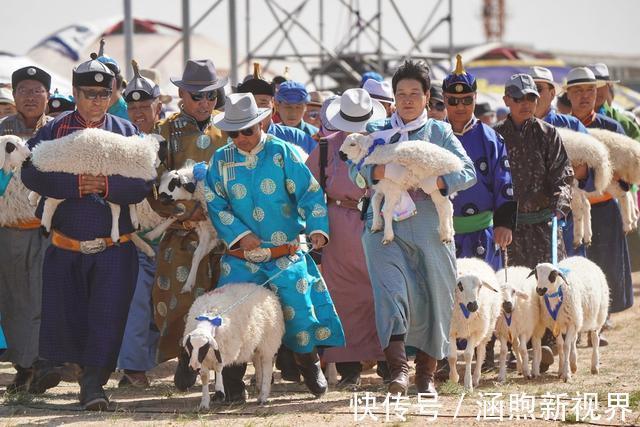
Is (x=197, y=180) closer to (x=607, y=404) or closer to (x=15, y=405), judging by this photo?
(x=15, y=405)

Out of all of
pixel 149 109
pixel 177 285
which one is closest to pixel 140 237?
pixel 177 285

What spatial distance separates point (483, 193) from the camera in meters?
9.29

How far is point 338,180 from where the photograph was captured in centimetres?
934

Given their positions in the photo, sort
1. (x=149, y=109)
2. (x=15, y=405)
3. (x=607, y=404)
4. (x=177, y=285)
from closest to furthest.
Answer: (x=607, y=404) → (x=15, y=405) → (x=177, y=285) → (x=149, y=109)

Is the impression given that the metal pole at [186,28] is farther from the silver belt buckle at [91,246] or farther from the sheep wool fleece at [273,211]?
the silver belt buckle at [91,246]

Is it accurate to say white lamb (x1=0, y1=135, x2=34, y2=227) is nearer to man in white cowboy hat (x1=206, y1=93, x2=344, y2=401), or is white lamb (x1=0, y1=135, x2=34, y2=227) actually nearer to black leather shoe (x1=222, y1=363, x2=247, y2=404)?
man in white cowboy hat (x1=206, y1=93, x2=344, y2=401)

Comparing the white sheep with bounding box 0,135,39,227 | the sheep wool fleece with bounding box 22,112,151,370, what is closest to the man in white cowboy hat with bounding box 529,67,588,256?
the sheep wool fleece with bounding box 22,112,151,370

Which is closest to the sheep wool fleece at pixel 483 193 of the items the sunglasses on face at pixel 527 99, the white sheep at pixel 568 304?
the white sheep at pixel 568 304

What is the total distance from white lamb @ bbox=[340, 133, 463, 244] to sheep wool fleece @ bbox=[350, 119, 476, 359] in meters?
0.06

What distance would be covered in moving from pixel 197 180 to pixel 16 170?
1298 millimetres

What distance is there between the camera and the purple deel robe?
30.7 feet

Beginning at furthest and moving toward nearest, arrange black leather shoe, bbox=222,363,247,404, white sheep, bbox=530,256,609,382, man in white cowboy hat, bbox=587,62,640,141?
man in white cowboy hat, bbox=587,62,640,141
white sheep, bbox=530,256,609,382
black leather shoe, bbox=222,363,247,404

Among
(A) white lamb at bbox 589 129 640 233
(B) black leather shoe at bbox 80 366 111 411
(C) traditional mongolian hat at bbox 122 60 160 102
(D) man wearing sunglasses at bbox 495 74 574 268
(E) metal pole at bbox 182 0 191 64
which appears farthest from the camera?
(E) metal pole at bbox 182 0 191 64

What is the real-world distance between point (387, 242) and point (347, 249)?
132 centimetres
